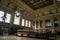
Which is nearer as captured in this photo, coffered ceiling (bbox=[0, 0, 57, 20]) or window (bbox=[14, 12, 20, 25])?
coffered ceiling (bbox=[0, 0, 57, 20])

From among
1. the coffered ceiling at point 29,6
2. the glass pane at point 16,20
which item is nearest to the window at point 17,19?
the glass pane at point 16,20

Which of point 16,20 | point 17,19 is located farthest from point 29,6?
point 16,20

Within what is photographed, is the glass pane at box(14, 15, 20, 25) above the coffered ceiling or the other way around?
the other way around

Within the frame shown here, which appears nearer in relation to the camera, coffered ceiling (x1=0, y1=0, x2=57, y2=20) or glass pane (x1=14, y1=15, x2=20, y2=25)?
coffered ceiling (x1=0, y1=0, x2=57, y2=20)

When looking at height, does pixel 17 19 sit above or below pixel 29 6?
below

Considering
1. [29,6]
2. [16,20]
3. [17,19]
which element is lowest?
[16,20]

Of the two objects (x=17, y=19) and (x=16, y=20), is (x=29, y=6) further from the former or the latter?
(x=16, y=20)

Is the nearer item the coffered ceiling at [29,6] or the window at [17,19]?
the coffered ceiling at [29,6]

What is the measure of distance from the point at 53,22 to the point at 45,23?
1.41 m

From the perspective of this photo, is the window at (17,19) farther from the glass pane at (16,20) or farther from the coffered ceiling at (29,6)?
the coffered ceiling at (29,6)

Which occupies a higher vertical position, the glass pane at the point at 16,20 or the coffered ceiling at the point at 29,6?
the coffered ceiling at the point at 29,6

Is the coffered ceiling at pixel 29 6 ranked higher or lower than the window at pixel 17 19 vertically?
higher

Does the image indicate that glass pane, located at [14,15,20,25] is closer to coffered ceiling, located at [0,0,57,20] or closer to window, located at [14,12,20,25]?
window, located at [14,12,20,25]

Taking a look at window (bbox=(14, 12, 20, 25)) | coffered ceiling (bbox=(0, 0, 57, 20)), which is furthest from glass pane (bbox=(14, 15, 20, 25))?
coffered ceiling (bbox=(0, 0, 57, 20))
